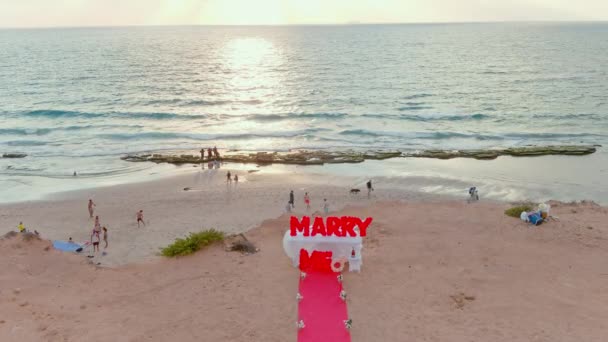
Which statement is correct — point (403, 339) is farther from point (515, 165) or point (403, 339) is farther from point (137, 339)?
point (515, 165)

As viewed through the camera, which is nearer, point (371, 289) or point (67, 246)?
point (371, 289)

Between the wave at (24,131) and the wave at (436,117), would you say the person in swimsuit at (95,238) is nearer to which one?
the wave at (24,131)

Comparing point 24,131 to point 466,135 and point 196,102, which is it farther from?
point 466,135

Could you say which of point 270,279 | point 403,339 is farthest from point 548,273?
point 270,279

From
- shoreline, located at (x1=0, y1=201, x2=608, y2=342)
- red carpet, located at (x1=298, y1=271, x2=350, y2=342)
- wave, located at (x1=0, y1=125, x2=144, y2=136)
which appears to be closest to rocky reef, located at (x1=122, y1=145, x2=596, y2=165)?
wave, located at (x1=0, y1=125, x2=144, y2=136)

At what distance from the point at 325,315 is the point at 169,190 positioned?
18.8m

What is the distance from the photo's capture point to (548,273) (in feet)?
58.0

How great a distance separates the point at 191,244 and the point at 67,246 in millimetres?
6021

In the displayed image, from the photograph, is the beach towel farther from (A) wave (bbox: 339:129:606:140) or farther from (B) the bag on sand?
(A) wave (bbox: 339:129:606:140)

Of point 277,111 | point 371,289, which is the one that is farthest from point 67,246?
point 277,111

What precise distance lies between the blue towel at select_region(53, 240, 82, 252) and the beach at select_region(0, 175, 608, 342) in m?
0.44

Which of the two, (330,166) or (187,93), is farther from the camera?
(187,93)

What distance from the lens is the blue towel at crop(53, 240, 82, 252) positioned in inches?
814

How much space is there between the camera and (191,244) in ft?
66.3
